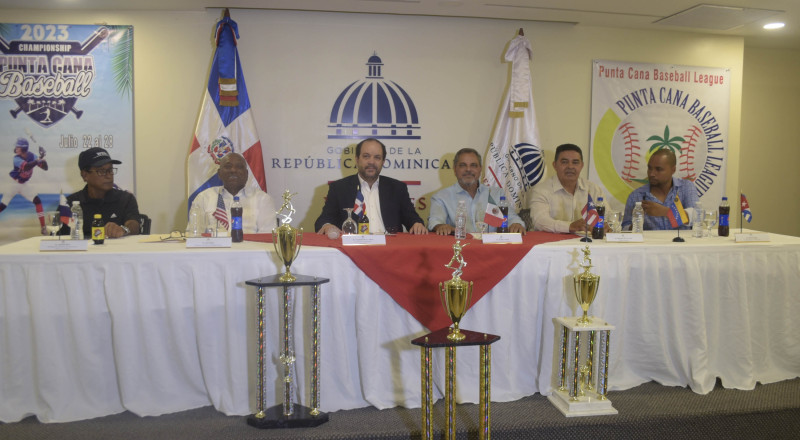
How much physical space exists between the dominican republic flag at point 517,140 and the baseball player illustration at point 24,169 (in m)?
3.62

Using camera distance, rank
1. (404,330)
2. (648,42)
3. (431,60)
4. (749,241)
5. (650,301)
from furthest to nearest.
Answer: (648,42) → (431,60) → (749,241) → (650,301) → (404,330)

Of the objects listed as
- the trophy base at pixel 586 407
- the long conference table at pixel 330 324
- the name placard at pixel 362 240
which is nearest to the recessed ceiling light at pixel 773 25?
the long conference table at pixel 330 324

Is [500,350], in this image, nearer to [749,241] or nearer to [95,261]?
[749,241]

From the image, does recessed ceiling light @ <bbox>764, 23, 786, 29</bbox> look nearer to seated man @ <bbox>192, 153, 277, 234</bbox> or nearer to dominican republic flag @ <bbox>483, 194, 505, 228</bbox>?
dominican republic flag @ <bbox>483, 194, 505, 228</bbox>

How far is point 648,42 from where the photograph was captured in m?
5.14

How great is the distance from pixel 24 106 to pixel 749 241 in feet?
17.0

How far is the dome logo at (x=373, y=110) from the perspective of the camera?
4730mm

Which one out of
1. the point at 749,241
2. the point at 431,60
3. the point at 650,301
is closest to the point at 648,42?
the point at 431,60

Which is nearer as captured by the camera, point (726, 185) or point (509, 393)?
point (509, 393)

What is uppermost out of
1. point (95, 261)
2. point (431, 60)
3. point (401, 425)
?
point (431, 60)

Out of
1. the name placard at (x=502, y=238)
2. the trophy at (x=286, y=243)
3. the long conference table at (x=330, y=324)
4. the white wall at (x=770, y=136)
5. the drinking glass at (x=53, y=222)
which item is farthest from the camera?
the white wall at (x=770, y=136)

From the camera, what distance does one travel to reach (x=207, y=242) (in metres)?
2.63

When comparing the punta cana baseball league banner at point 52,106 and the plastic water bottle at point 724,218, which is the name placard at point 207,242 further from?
the plastic water bottle at point 724,218

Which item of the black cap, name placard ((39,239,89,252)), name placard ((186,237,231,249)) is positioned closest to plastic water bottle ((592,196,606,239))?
name placard ((186,237,231,249))
